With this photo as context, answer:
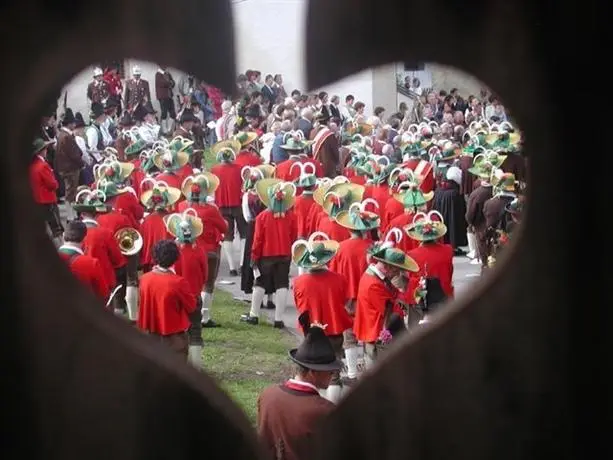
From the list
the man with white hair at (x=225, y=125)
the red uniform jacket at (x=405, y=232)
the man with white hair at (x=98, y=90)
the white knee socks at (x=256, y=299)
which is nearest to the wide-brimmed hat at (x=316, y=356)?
the red uniform jacket at (x=405, y=232)

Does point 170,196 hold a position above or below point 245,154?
below

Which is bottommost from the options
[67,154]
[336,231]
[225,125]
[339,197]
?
[336,231]

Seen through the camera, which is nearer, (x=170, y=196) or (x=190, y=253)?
(x=190, y=253)

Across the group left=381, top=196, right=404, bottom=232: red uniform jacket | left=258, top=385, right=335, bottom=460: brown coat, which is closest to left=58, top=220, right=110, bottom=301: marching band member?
left=258, top=385, right=335, bottom=460: brown coat

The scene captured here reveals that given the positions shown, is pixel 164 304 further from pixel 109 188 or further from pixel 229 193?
pixel 229 193

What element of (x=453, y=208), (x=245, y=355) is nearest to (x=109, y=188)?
(x=245, y=355)

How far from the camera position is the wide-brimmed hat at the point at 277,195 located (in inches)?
442

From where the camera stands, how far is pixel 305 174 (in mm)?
12570

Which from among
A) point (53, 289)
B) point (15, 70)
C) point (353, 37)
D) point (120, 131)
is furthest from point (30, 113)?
point (120, 131)

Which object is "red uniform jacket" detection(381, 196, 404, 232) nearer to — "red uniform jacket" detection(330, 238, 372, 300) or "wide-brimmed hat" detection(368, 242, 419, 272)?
"red uniform jacket" detection(330, 238, 372, 300)

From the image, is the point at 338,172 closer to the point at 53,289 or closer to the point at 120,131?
the point at 120,131

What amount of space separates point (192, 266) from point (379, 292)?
2076 millimetres

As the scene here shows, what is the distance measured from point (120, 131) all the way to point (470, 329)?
18836mm

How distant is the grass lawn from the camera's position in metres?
8.43
